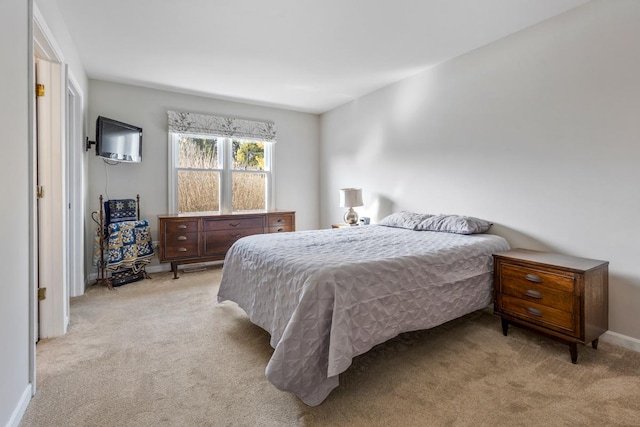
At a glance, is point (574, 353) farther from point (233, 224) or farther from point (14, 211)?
point (233, 224)

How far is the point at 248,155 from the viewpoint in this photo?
196 inches

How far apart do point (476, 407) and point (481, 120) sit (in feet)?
8.50

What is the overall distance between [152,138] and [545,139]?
14.9 feet

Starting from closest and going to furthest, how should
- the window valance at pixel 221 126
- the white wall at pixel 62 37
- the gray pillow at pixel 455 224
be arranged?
the white wall at pixel 62 37
the gray pillow at pixel 455 224
the window valance at pixel 221 126

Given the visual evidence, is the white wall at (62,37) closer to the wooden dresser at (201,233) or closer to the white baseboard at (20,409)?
the wooden dresser at (201,233)

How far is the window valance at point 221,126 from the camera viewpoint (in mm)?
4309

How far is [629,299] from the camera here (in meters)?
2.19

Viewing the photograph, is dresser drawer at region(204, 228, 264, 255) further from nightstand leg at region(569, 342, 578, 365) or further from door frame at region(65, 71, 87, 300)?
nightstand leg at region(569, 342, 578, 365)

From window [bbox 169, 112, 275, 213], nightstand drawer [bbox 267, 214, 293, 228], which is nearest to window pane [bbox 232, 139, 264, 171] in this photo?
window [bbox 169, 112, 275, 213]

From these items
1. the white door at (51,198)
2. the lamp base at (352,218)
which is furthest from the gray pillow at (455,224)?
the white door at (51,198)

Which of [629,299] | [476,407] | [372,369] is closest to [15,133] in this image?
[372,369]

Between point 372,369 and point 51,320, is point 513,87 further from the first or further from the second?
point 51,320

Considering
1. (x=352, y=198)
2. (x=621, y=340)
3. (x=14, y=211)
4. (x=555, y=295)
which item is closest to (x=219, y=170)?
(x=352, y=198)

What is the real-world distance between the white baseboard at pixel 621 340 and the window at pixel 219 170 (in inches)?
168
